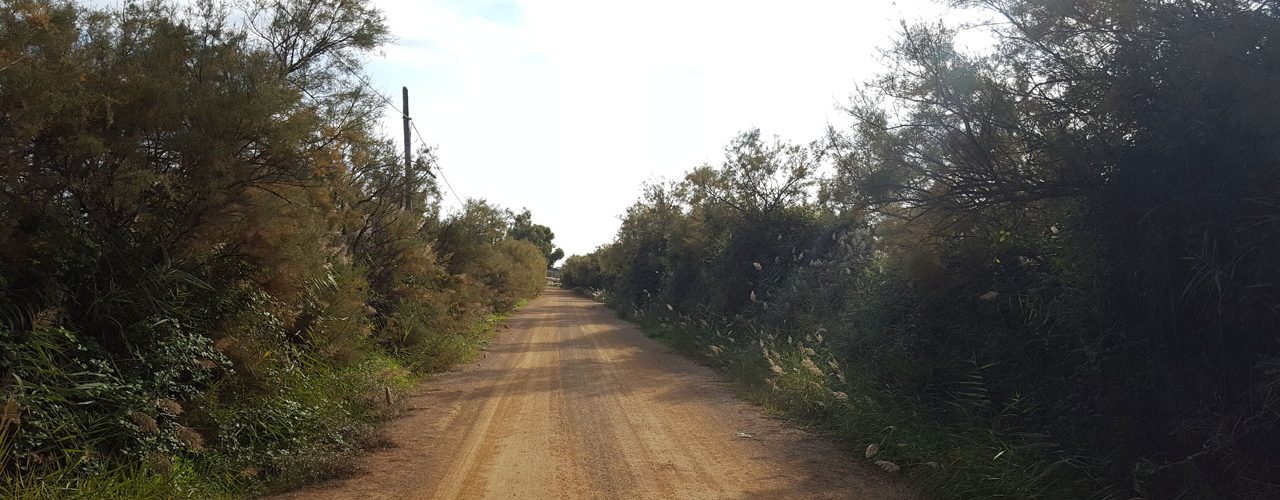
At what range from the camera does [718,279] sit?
21594 millimetres

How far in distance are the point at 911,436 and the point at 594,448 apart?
3.12m

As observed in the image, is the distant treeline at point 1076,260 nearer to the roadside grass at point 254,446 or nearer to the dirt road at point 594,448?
the dirt road at point 594,448

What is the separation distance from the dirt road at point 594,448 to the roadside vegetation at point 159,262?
29.4 inches

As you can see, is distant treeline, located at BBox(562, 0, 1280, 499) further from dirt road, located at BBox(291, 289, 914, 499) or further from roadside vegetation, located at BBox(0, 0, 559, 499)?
roadside vegetation, located at BBox(0, 0, 559, 499)

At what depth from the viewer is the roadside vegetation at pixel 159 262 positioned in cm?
529

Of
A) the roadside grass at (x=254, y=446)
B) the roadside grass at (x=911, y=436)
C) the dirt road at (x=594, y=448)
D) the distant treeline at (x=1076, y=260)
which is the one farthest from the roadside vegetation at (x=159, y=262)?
the distant treeline at (x=1076, y=260)

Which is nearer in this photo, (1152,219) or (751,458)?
(1152,219)

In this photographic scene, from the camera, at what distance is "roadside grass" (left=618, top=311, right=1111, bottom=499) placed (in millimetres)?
5785

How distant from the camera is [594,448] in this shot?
24.1ft

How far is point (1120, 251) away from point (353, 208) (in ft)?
35.5

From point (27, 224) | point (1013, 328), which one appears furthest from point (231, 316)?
point (1013, 328)

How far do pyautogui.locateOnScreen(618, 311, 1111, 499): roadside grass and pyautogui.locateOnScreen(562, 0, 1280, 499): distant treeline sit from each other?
0.03 metres

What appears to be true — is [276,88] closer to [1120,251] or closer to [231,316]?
[231,316]

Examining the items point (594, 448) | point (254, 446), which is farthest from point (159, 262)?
point (594, 448)
